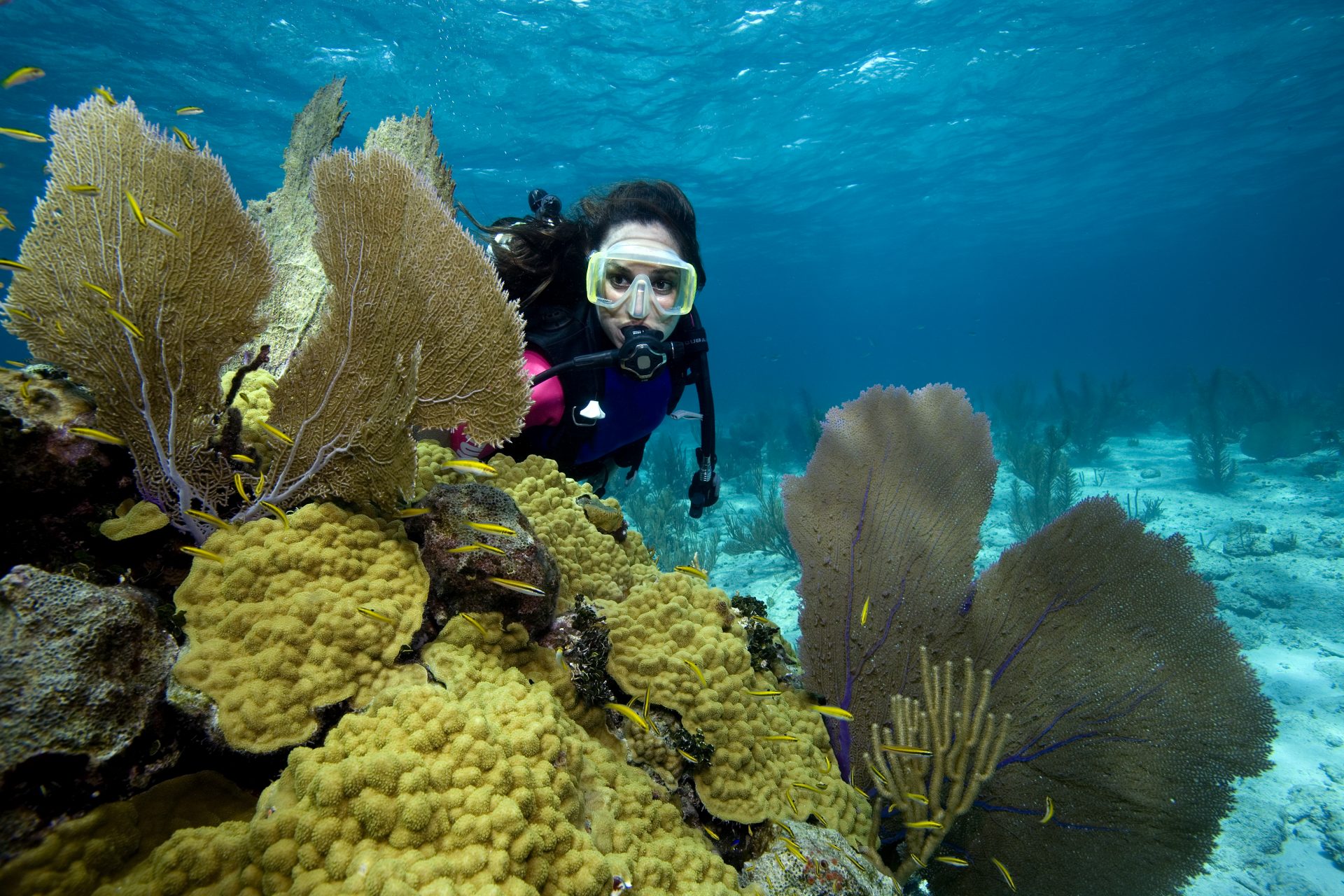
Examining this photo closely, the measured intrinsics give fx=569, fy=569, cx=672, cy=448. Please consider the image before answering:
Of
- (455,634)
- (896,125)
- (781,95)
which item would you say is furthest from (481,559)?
(896,125)

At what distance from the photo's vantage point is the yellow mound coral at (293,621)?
1.81 metres

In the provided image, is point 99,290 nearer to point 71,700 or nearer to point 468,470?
point 71,700

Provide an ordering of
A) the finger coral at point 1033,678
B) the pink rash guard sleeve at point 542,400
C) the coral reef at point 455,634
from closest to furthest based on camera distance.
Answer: the coral reef at point 455,634 < the finger coral at point 1033,678 < the pink rash guard sleeve at point 542,400

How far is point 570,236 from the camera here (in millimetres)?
4254

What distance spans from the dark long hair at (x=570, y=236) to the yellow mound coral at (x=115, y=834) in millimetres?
3155

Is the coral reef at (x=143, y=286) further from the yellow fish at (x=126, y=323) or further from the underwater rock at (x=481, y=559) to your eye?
the underwater rock at (x=481, y=559)

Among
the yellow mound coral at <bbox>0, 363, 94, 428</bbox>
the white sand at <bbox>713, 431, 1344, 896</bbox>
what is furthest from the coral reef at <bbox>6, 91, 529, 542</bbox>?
the white sand at <bbox>713, 431, 1344, 896</bbox>

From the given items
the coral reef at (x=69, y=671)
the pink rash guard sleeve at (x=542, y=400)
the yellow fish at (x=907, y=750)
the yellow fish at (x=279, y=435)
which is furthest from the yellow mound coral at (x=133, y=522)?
the yellow fish at (x=907, y=750)

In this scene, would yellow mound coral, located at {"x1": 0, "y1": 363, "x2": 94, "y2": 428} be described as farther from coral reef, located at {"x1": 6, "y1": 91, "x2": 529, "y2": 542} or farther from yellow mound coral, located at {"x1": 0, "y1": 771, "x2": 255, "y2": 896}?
yellow mound coral, located at {"x1": 0, "y1": 771, "x2": 255, "y2": 896}

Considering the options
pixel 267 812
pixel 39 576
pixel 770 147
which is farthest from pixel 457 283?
pixel 770 147

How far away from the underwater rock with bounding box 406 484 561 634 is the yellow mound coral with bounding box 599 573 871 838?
0.52 m

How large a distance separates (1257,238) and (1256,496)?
7300 cm

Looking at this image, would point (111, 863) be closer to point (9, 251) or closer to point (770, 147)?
point (770, 147)

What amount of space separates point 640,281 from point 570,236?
0.72 meters
